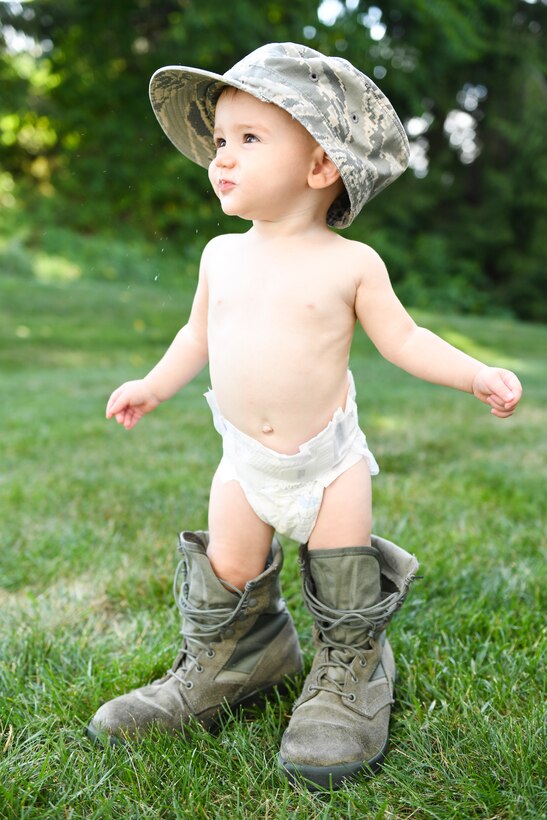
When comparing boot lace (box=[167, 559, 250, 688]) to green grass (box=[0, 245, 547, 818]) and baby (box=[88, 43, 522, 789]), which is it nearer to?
baby (box=[88, 43, 522, 789])

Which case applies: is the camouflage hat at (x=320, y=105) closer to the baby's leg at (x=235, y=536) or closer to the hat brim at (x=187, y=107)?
the hat brim at (x=187, y=107)

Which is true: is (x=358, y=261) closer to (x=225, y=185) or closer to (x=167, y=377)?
(x=225, y=185)

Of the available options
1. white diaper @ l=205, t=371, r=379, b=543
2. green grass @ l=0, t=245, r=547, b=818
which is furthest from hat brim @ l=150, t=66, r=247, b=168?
green grass @ l=0, t=245, r=547, b=818

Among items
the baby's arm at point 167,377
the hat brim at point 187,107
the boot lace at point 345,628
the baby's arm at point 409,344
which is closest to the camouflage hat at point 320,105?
the hat brim at point 187,107

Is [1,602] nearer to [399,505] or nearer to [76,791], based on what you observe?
[76,791]

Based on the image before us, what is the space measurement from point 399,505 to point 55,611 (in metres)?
1.37

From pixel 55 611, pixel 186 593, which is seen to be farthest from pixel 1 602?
pixel 186 593

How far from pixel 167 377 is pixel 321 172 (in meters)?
0.59

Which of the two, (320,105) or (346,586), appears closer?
(320,105)

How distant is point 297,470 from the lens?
1.66 meters

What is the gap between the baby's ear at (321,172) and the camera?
158 cm

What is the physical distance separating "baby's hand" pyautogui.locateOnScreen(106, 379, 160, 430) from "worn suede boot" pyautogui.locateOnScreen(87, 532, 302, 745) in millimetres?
309

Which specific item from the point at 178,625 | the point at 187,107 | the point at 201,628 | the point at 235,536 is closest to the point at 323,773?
the point at 201,628

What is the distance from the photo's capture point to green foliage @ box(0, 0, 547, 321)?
8.22m
